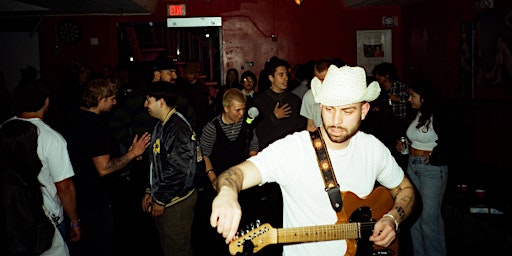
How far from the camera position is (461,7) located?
30.0ft

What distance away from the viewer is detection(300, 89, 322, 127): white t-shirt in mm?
5539

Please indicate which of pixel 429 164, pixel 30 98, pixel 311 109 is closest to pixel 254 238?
pixel 30 98

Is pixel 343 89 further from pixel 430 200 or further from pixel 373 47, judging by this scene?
pixel 373 47

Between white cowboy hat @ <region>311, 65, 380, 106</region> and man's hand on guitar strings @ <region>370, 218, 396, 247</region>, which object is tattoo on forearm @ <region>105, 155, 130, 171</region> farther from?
man's hand on guitar strings @ <region>370, 218, 396, 247</region>

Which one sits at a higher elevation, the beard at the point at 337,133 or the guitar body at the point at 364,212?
the beard at the point at 337,133

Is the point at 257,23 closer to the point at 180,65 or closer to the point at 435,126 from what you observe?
the point at 180,65

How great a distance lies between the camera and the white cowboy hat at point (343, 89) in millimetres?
2594

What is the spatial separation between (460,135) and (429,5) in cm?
Answer: 670

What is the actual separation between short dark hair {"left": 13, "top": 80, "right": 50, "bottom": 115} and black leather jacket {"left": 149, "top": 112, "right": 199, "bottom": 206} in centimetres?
96

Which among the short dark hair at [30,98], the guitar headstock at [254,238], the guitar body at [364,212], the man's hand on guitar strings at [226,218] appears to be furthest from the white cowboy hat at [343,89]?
the short dark hair at [30,98]

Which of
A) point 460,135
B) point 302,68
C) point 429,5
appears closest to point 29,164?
point 460,135

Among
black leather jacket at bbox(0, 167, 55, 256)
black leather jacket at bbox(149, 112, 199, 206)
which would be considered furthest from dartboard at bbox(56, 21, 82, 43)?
black leather jacket at bbox(0, 167, 55, 256)

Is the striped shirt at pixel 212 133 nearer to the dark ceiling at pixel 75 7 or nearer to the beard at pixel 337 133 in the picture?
the beard at pixel 337 133

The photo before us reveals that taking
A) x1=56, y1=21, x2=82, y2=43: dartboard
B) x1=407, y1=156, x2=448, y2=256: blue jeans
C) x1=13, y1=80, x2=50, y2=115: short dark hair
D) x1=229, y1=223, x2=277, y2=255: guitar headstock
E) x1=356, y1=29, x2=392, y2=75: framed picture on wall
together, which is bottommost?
x1=407, y1=156, x2=448, y2=256: blue jeans
